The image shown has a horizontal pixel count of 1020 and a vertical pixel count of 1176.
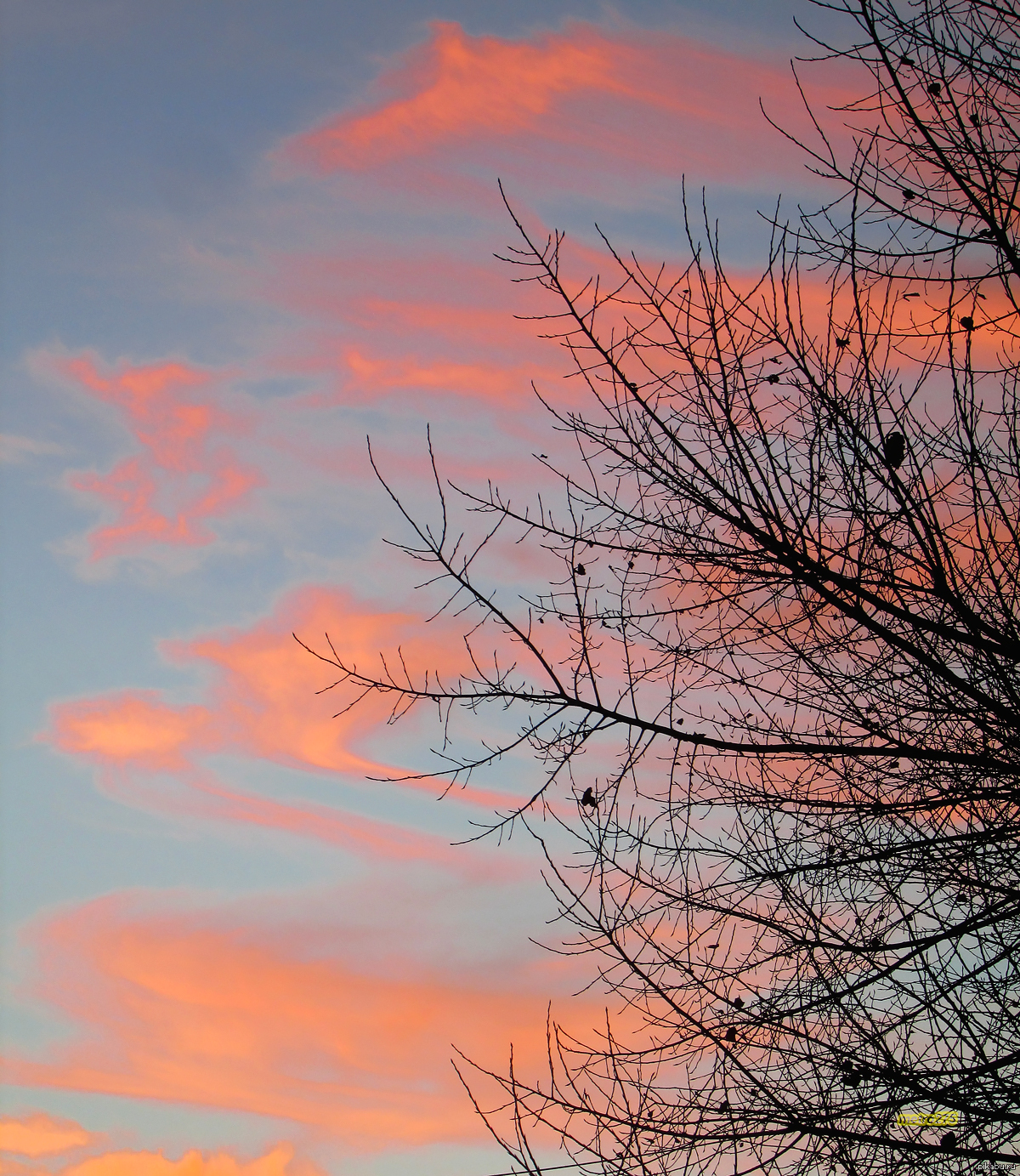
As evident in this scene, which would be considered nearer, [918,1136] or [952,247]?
[918,1136]

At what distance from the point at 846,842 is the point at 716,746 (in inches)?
22.5

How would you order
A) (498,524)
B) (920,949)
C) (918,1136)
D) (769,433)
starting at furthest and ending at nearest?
(498,524) → (769,433) → (920,949) → (918,1136)

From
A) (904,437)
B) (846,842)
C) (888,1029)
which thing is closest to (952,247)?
(904,437)

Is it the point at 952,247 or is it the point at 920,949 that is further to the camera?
the point at 952,247

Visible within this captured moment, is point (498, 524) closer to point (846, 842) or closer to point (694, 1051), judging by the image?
point (846, 842)

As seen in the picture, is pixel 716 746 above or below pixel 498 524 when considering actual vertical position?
below

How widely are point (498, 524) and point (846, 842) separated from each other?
177 centimetres

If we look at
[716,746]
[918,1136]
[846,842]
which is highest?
[716,746]

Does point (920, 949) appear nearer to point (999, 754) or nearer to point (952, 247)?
point (999, 754)

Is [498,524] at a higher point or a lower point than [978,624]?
higher

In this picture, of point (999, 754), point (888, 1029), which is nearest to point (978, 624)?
point (999, 754)

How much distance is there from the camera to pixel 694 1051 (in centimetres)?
416

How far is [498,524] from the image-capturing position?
462 cm

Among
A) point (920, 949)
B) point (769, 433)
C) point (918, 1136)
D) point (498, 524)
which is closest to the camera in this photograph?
point (918, 1136)
